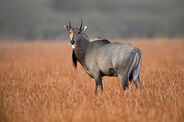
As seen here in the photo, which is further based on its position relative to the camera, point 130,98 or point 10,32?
point 10,32

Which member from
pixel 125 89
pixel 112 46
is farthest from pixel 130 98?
pixel 112 46

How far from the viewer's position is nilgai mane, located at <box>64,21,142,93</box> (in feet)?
20.0

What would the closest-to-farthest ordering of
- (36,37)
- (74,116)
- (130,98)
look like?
(74,116) → (130,98) → (36,37)

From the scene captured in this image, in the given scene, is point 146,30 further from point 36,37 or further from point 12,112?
point 12,112

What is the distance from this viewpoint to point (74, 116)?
4.30m

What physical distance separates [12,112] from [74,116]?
1363 mm

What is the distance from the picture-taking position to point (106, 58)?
6344 millimetres

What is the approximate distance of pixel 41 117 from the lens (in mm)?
4426

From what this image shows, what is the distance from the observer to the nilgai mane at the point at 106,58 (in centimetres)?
610

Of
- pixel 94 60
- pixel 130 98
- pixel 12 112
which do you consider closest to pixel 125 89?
pixel 130 98

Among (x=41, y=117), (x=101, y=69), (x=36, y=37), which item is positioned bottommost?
(x=41, y=117)

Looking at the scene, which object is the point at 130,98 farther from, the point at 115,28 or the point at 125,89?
the point at 115,28

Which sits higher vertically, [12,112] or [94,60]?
[94,60]

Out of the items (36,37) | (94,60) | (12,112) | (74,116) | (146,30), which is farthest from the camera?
(146,30)
